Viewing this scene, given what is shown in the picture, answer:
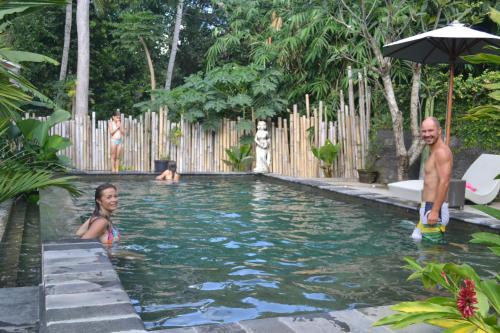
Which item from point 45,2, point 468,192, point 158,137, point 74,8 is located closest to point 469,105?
point 468,192

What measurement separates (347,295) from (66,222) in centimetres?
264

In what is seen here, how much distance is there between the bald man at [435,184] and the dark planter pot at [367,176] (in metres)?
5.33

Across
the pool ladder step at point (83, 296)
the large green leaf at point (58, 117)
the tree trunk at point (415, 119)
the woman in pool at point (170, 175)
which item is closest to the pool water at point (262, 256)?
the pool ladder step at point (83, 296)

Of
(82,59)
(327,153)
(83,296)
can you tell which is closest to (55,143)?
(327,153)

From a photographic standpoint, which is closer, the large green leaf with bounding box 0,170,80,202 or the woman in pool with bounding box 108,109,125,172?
the large green leaf with bounding box 0,170,80,202

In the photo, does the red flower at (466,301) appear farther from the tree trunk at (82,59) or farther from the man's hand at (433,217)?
the tree trunk at (82,59)

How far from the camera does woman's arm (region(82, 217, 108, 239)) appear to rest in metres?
4.70

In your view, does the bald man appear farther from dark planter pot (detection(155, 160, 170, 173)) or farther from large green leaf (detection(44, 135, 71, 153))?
dark planter pot (detection(155, 160, 170, 173))

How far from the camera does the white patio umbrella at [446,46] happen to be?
6.91 meters

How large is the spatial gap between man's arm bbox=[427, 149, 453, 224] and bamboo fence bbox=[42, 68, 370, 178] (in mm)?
6114

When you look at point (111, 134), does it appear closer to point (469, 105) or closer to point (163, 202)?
point (163, 202)

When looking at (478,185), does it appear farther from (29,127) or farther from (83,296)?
(29,127)

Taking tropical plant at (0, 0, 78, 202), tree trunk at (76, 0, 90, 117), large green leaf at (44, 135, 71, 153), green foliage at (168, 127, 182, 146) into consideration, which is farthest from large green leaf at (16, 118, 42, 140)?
tree trunk at (76, 0, 90, 117)

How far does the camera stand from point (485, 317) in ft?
5.99
